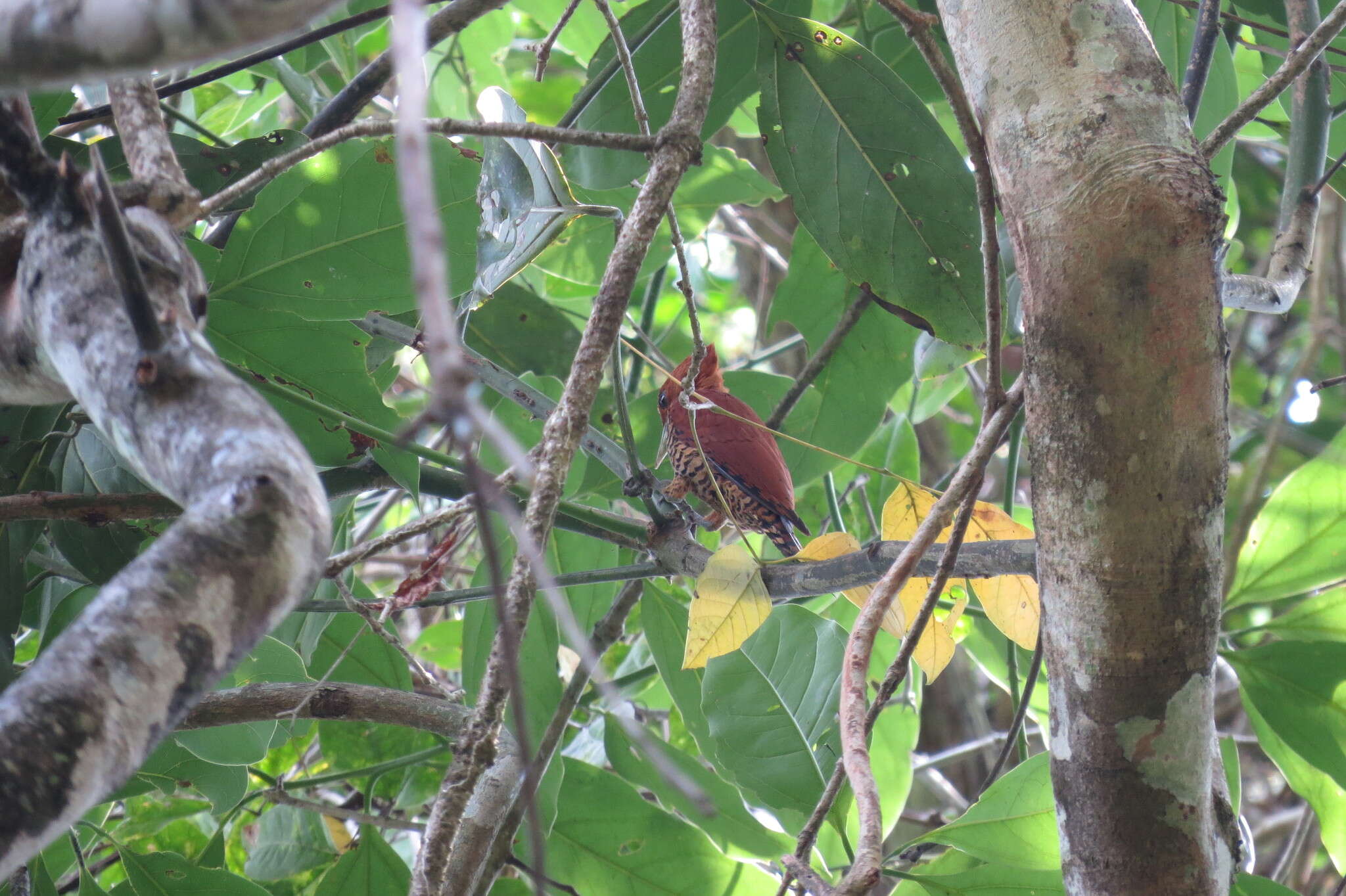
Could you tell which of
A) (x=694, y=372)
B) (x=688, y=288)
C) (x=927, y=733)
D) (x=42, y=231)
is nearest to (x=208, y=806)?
(x=694, y=372)

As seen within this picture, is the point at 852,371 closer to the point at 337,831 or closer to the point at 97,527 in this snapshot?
the point at 97,527

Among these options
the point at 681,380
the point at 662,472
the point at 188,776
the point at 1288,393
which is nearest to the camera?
the point at 188,776

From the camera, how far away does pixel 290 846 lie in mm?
1892

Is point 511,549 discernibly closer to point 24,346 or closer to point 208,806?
point 208,806

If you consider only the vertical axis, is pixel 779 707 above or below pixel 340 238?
below

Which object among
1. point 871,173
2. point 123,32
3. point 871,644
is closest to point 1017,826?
point 871,644

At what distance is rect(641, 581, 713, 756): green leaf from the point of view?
1.66 meters

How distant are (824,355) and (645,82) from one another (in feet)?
2.00

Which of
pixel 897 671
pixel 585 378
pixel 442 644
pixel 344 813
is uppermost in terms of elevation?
pixel 585 378

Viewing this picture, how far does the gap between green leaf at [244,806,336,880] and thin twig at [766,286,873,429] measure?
1130 millimetres

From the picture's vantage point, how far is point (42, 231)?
0.61 metres

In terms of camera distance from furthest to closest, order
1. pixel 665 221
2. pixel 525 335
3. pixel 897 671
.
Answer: pixel 665 221 < pixel 525 335 < pixel 897 671

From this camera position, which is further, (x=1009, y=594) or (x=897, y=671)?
(x=1009, y=594)

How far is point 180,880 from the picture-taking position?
139 centimetres
